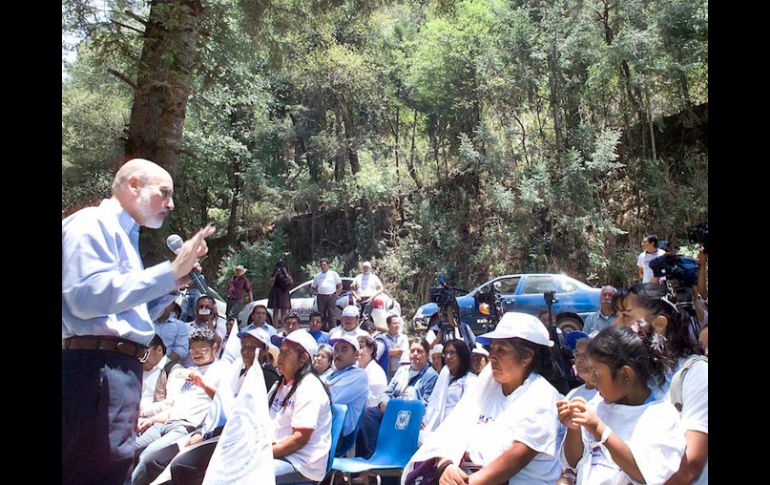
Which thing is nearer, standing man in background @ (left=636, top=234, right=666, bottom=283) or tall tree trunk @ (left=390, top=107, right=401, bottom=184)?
standing man in background @ (left=636, top=234, right=666, bottom=283)

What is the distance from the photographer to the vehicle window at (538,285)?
9.59ft

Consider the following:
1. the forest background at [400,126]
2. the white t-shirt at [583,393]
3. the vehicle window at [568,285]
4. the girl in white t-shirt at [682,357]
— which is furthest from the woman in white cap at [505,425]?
the forest background at [400,126]

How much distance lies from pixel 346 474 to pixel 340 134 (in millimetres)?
1573

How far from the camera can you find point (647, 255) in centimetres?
276

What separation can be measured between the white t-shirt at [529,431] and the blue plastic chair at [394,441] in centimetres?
73

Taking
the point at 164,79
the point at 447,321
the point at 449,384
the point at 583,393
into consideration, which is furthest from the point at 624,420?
the point at 164,79

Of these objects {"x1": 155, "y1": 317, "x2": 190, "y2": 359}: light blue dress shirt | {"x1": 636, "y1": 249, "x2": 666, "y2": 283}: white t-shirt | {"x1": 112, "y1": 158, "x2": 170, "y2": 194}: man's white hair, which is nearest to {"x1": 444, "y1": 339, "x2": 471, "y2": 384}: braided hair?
{"x1": 636, "y1": 249, "x2": 666, "y2": 283}: white t-shirt

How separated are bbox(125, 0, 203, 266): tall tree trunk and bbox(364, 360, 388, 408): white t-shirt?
1.38m

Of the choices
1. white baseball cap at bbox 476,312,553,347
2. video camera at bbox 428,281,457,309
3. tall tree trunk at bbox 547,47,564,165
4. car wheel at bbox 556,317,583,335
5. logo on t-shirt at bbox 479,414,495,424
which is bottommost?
Result: logo on t-shirt at bbox 479,414,495,424

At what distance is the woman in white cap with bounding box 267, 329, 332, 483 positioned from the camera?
2658mm

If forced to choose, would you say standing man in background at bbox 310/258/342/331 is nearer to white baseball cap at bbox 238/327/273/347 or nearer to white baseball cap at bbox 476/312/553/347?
white baseball cap at bbox 238/327/273/347

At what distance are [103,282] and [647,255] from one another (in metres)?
2.02
